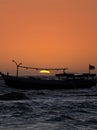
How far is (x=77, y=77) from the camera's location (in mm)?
97875

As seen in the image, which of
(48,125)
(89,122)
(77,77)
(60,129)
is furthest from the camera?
(77,77)

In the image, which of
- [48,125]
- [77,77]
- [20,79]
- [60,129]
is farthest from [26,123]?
[77,77]

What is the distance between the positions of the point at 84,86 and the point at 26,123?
69.9 metres

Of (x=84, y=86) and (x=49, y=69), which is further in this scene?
(x=49, y=69)

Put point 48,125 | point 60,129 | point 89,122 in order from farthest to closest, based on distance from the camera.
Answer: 1. point 89,122
2. point 48,125
3. point 60,129

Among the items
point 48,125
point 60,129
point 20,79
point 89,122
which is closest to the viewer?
point 60,129

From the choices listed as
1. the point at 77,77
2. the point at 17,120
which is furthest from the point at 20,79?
the point at 17,120

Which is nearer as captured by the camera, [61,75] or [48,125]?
[48,125]

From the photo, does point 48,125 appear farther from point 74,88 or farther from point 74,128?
point 74,88

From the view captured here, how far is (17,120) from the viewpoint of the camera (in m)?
28.0

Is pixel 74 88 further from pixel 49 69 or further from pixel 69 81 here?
pixel 49 69

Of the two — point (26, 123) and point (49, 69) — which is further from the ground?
point (49, 69)

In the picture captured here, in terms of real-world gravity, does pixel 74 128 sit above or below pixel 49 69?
below

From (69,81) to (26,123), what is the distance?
6721 cm
